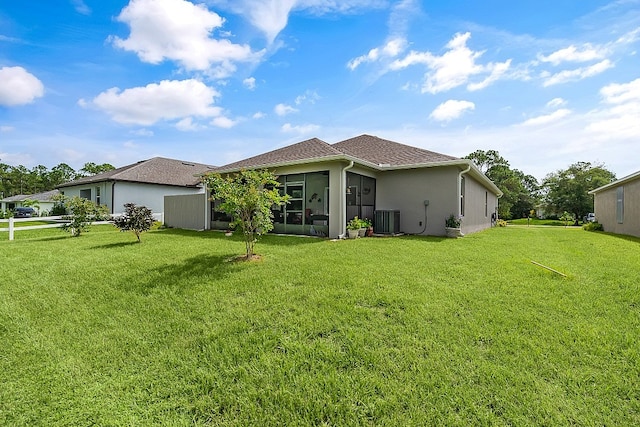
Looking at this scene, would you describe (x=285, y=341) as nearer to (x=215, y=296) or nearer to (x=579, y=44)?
(x=215, y=296)

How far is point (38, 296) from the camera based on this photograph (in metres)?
4.64

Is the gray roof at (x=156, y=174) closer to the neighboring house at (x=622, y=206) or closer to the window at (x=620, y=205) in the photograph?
the neighboring house at (x=622, y=206)

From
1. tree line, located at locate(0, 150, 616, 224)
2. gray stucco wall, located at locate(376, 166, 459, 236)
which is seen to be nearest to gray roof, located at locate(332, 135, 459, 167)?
gray stucco wall, located at locate(376, 166, 459, 236)

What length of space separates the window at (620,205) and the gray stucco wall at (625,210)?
22 centimetres

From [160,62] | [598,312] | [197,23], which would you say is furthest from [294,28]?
[598,312]

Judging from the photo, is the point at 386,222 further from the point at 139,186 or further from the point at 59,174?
the point at 59,174

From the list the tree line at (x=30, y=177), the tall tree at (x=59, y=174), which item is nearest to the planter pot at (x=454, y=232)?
the tree line at (x=30, y=177)

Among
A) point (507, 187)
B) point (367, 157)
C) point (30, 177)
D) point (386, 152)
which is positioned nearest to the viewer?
point (367, 157)

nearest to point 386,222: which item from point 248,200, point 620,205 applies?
point 248,200

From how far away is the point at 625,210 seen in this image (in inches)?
508

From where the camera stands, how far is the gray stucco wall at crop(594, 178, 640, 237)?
11911 millimetres

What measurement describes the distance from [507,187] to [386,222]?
116 feet

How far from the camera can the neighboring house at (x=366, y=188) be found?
986 cm

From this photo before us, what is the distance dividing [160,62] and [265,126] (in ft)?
15.5
